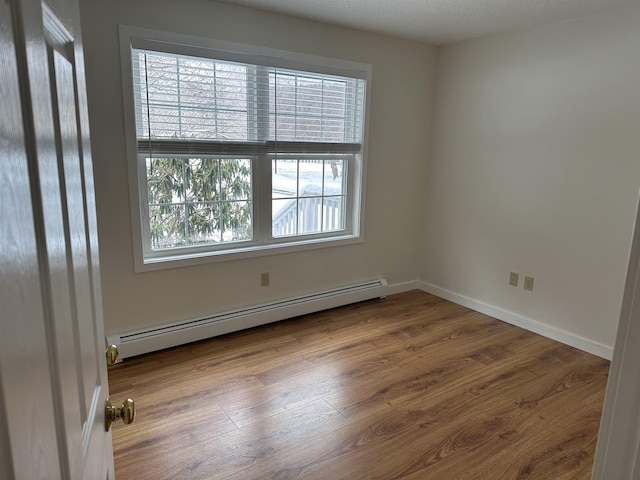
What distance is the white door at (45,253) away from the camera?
41 cm

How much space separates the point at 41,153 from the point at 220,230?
8.99 ft

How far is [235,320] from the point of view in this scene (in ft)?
10.7

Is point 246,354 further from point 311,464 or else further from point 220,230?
point 311,464

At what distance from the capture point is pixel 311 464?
197cm

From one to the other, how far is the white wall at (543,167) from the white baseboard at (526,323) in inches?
1.3

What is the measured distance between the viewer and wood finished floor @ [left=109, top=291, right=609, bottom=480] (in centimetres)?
198

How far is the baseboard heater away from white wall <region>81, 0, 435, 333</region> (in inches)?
2.9

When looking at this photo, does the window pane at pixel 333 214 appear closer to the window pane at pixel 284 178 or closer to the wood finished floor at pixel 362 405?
the window pane at pixel 284 178

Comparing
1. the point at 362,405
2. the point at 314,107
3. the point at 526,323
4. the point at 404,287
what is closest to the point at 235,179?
the point at 314,107

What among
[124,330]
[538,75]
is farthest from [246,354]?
[538,75]

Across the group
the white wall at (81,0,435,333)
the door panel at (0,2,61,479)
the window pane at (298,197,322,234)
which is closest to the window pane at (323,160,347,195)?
the window pane at (298,197,322,234)

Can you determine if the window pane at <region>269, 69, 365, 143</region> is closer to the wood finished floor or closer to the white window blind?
the white window blind

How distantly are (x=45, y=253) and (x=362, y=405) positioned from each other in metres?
2.20

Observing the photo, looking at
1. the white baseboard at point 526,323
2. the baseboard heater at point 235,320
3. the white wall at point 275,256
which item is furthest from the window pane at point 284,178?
the white baseboard at point 526,323
